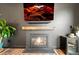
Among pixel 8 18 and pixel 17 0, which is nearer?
pixel 17 0

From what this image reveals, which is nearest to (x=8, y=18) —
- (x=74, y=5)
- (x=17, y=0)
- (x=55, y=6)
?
(x=55, y=6)

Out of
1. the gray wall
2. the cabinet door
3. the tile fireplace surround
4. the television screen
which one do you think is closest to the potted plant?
the gray wall

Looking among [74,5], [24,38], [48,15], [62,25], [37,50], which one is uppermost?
[74,5]

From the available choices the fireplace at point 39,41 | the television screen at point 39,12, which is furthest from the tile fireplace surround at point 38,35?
the television screen at point 39,12

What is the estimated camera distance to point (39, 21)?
184 inches

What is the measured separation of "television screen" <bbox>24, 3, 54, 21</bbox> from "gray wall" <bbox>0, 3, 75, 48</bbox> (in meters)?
0.16

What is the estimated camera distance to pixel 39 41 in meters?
4.71

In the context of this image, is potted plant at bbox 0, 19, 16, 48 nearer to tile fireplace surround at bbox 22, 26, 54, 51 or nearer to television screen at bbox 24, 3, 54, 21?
tile fireplace surround at bbox 22, 26, 54, 51

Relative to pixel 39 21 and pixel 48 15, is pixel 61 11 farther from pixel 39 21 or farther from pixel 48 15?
pixel 39 21

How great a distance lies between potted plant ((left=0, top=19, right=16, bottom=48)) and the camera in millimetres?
4574

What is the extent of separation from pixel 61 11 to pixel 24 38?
1404 millimetres

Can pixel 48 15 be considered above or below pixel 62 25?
above

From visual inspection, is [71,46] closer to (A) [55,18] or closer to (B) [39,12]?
(A) [55,18]

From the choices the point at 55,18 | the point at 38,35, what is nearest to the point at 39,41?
the point at 38,35
